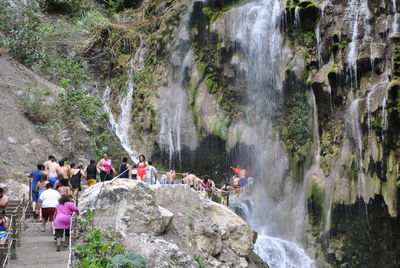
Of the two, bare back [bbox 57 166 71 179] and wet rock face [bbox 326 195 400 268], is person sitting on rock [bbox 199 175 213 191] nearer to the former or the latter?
wet rock face [bbox 326 195 400 268]

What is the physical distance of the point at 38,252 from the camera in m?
9.97

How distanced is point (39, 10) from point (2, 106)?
1083cm

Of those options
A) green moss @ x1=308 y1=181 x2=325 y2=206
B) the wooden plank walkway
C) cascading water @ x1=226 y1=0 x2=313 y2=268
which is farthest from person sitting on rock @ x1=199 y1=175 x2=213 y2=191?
the wooden plank walkway

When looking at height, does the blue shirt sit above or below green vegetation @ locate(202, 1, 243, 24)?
below

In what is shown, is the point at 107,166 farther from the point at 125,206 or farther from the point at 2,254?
the point at 2,254

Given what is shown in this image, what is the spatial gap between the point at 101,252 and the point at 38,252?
1.38 metres

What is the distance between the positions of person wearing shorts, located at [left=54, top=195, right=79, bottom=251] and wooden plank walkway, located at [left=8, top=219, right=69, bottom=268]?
29cm

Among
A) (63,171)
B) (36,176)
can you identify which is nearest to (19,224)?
(36,176)

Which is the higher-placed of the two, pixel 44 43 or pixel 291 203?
pixel 44 43

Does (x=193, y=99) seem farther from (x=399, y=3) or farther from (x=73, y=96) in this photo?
(x=399, y=3)

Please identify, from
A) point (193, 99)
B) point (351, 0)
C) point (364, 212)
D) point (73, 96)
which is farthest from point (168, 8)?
point (364, 212)

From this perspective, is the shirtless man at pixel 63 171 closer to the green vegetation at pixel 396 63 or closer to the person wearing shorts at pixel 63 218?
the person wearing shorts at pixel 63 218

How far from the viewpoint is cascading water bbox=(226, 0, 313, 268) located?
19453 millimetres

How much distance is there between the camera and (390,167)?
625 inches
